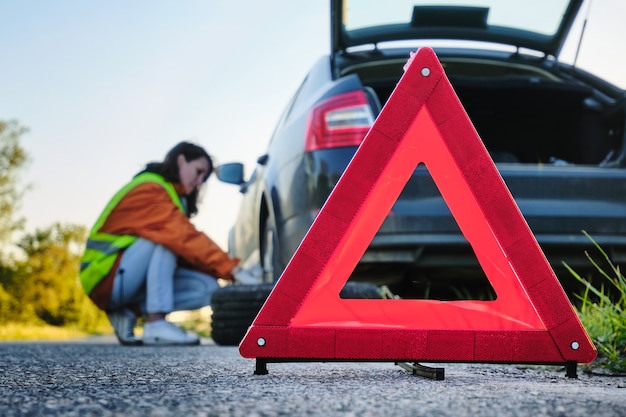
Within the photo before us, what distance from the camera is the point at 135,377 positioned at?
99.1 inches

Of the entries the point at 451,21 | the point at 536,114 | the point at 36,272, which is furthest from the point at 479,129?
the point at 36,272

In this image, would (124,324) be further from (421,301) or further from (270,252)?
(421,301)

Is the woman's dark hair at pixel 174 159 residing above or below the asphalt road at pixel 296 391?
above

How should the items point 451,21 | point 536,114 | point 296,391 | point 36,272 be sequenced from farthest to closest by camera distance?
point 36,272, point 536,114, point 451,21, point 296,391

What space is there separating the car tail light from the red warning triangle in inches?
49.0

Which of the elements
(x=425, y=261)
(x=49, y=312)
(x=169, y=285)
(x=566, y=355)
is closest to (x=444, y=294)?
(x=425, y=261)

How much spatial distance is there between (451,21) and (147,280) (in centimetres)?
256

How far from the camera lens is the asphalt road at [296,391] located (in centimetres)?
171

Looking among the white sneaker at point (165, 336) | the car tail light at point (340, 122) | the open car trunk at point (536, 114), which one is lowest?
the white sneaker at point (165, 336)

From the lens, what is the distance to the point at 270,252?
4.80 m

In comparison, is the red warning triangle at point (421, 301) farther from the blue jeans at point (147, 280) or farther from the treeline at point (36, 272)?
the treeline at point (36, 272)

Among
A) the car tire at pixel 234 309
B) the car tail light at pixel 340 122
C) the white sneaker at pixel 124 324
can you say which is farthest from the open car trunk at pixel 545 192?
the white sneaker at pixel 124 324

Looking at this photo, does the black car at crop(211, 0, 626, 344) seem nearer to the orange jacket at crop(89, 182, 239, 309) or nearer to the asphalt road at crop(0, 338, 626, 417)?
the orange jacket at crop(89, 182, 239, 309)

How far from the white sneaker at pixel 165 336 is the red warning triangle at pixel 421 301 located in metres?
2.94
